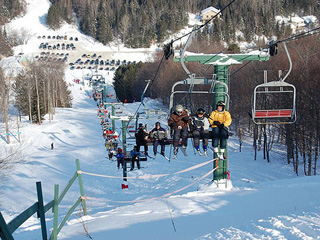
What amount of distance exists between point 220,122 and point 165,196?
10.6ft

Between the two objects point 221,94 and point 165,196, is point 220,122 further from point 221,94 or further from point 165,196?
point 165,196

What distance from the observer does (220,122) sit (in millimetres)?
9773

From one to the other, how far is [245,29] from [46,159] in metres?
113

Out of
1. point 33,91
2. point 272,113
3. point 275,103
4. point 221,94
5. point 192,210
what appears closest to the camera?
point 192,210

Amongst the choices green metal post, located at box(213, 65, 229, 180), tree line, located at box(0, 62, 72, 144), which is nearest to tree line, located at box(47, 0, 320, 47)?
tree line, located at box(0, 62, 72, 144)

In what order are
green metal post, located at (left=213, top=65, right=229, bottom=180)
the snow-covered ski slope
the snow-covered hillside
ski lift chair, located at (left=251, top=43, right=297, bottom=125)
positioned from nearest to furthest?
1. the snow-covered ski slope
2. the snow-covered hillside
3. ski lift chair, located at (left=251, top=43, right=297, bottom=125)
4. green metal post, located at (left=213, top=65, right=229, bottom=180)

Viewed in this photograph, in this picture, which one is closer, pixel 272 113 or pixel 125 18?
pixel 272 113

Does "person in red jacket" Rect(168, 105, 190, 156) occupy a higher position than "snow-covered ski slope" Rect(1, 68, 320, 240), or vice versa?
"person in red jacket" Rect(168, 105, 190, 156)

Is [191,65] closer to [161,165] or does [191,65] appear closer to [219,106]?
[161,165]

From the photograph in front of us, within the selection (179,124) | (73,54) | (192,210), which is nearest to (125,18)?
(73,54)

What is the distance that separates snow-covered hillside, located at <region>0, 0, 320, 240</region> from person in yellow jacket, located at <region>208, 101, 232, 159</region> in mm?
907

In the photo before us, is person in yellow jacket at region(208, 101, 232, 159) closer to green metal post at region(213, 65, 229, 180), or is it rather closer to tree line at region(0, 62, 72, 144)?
green metal post at region(213, 65, 229, 180)

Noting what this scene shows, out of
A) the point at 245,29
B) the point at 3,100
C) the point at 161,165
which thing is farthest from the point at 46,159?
the point at 245,29

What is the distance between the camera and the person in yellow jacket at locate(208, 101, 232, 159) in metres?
9.67
